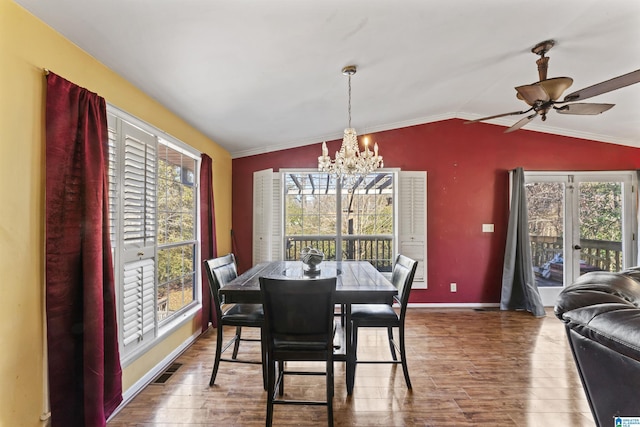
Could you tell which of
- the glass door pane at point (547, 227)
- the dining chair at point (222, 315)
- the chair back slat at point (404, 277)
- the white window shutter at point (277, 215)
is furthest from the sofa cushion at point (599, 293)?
the white window shutter at point (277, 215)

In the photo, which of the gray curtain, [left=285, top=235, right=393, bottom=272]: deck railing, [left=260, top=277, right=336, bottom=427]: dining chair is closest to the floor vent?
[left=260, top=277, right=336, bottom=427]: dining chair

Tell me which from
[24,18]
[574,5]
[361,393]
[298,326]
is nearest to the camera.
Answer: [24,18]

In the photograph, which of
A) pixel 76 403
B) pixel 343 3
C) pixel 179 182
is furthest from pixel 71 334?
pixel 343 3

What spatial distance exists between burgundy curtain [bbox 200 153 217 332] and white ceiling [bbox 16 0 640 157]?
54 cm

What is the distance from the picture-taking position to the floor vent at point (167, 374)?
2451mm

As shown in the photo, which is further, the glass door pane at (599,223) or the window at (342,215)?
the window at (342,215)

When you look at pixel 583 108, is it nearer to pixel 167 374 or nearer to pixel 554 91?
pixel 554 91

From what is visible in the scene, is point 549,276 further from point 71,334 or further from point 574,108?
point 71,334

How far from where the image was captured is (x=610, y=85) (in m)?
1.98

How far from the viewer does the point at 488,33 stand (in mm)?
2322

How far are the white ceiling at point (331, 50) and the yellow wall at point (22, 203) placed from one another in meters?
0.10

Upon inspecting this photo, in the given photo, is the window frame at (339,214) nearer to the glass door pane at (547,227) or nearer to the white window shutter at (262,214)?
the white window shutter at (262,214)

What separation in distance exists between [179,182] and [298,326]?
215cm

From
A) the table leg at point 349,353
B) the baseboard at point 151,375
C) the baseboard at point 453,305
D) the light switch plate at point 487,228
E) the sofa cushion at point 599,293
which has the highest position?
the light switch plate at point 487,228
